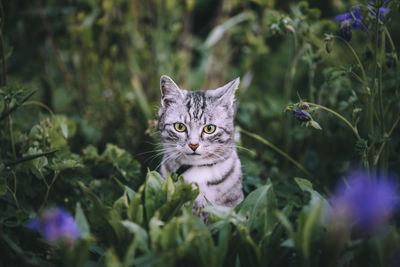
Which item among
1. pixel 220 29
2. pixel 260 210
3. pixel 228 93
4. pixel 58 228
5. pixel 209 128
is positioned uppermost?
pixel 220 29

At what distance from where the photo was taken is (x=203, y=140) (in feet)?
5.01

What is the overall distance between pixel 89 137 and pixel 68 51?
107 cm

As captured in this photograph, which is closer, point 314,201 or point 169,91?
point 314,201

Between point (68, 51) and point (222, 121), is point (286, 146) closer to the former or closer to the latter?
point (222, 121)

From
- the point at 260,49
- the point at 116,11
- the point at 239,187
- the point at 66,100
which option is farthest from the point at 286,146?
the point at 66,100

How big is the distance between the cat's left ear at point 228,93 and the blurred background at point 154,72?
0.43 meters

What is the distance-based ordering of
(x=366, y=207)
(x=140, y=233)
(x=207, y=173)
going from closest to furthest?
(x=366, y=207) → (x=140, y=233) → (x=207, y=173)

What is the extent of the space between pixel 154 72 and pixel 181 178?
1.72 m

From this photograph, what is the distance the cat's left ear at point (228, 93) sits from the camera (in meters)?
1.53

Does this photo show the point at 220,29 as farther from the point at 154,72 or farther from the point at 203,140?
the point at 203,140

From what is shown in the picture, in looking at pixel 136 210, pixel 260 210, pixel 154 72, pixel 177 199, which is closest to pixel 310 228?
pixel 260 210

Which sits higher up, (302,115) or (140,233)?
(302,115)

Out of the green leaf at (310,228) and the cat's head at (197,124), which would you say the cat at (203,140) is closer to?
the cat's head at (197,124)

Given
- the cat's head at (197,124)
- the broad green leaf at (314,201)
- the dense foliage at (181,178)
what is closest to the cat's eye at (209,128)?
the cat's head at (197,124)
